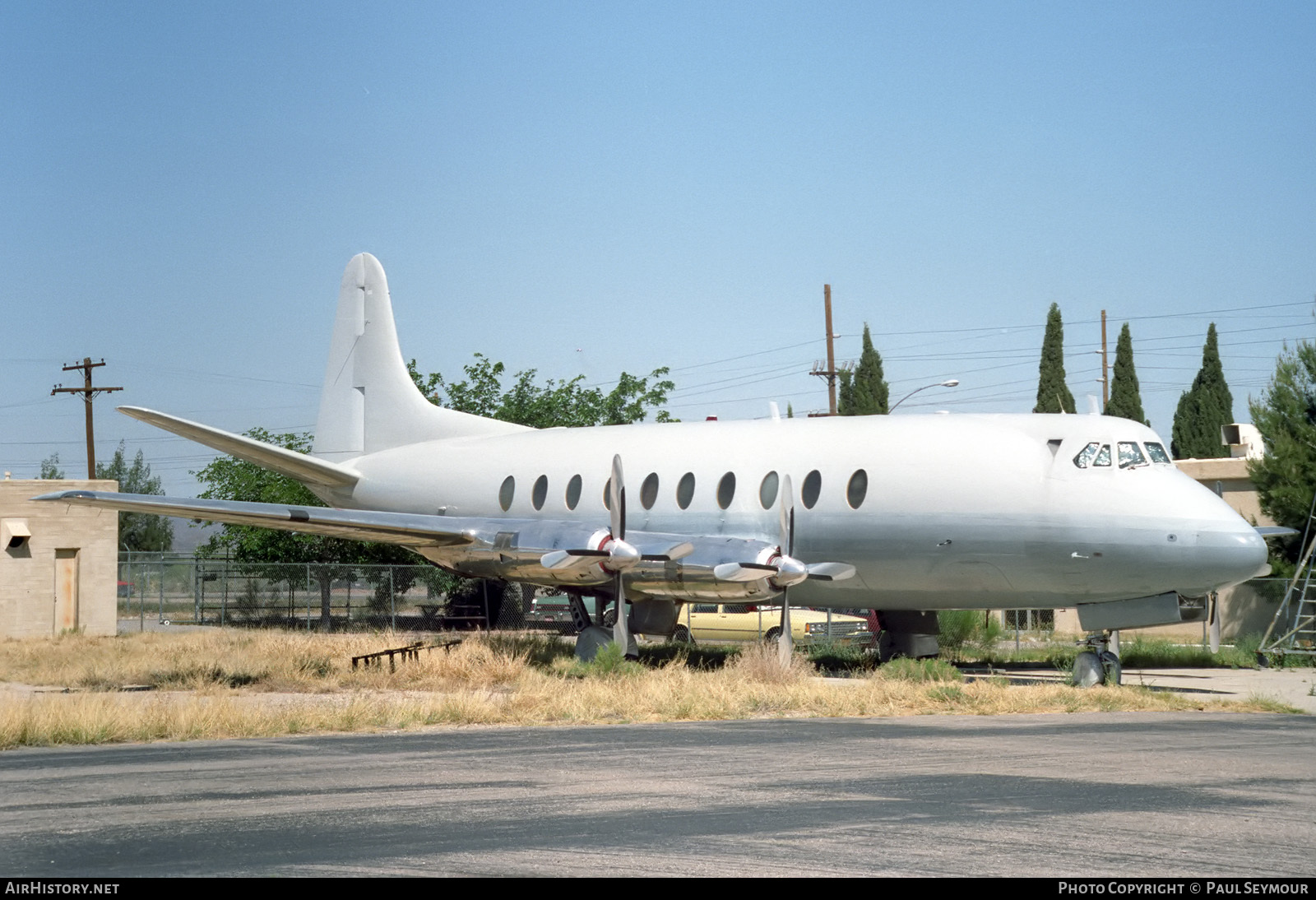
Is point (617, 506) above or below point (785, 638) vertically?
above

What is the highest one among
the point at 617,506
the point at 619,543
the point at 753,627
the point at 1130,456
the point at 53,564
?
the point at 1130,456

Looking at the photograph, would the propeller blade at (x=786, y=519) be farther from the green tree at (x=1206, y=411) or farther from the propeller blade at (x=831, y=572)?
the green tree at (x=1206, y=411)

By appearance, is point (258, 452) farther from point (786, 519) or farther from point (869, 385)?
point (869, 385)

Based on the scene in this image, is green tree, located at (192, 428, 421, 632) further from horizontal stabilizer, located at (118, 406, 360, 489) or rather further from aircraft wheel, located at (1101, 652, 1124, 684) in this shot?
aircraft wheel, located at (1101, 652, 1124, 684)

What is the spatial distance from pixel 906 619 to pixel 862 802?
14514 millimetres

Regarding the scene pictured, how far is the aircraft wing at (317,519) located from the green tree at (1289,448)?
21.4m

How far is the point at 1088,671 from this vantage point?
67.9 feet

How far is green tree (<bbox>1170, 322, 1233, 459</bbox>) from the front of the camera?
202 feet

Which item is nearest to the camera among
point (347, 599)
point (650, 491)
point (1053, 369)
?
point (650, 491)

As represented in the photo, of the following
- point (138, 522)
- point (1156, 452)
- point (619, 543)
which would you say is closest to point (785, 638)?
point (619, 543)

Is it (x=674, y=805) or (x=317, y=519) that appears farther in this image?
(x=317, y=519)

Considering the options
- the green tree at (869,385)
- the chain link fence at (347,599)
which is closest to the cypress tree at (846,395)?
the green tree at (869,385)

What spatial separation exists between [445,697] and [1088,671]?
31.1 feet

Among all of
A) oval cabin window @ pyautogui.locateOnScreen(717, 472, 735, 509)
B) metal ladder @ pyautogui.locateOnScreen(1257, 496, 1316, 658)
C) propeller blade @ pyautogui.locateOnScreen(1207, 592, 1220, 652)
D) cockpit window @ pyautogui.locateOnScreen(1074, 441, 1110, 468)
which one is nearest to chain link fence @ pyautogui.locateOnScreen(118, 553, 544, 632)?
oval cabin window @ pyautogui.locateOnScreen(717, 472, 735, 509)
